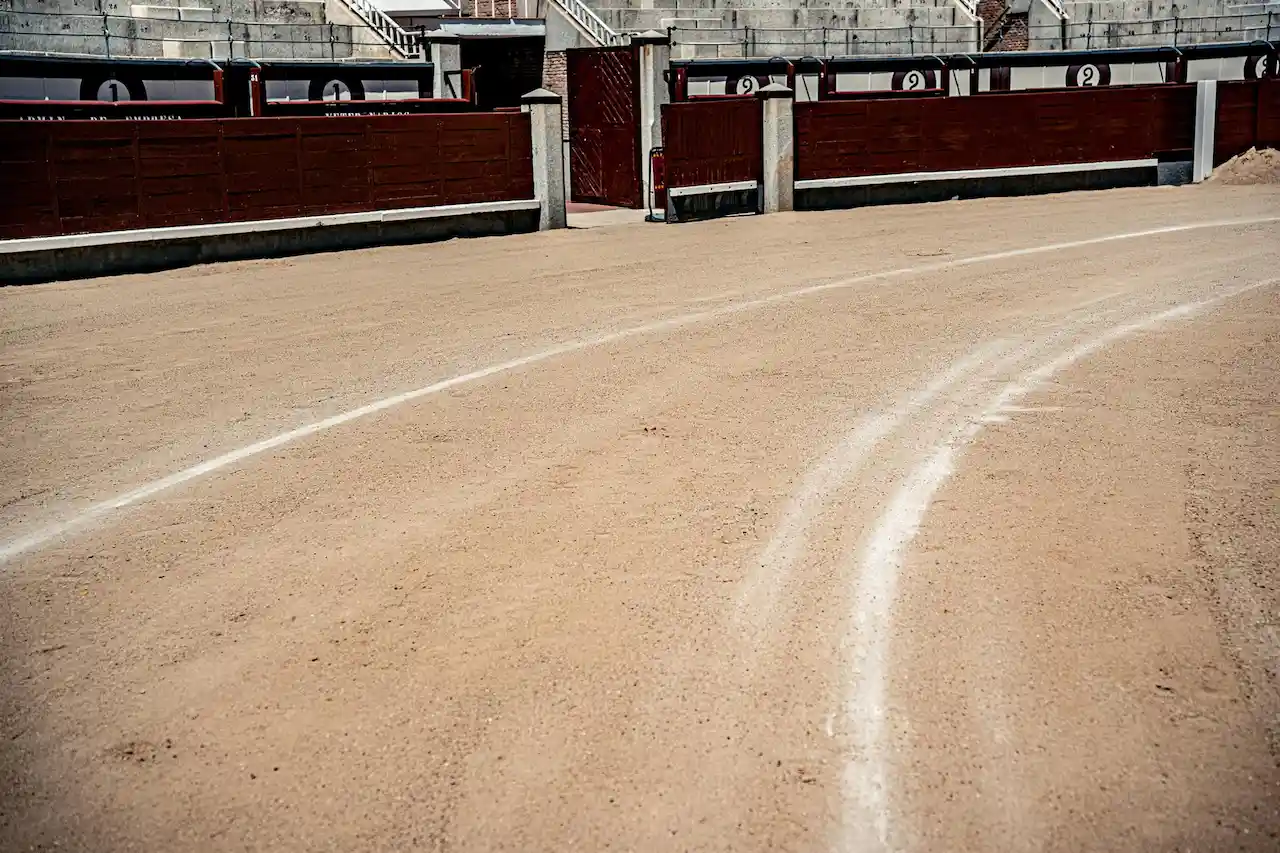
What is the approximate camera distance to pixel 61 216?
1485 cm

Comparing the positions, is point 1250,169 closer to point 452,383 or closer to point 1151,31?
point 1151,31

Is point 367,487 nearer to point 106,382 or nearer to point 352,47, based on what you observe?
point 106,382

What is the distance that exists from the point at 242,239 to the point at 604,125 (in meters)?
8.67

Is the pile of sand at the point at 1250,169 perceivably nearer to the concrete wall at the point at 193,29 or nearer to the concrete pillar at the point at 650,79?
the concrete pillar at the point at 650,79

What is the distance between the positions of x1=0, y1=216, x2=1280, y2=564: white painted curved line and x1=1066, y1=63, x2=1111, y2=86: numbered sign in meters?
16.5

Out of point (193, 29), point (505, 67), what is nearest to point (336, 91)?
point (193, 29)

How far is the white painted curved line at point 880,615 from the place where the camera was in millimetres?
3535

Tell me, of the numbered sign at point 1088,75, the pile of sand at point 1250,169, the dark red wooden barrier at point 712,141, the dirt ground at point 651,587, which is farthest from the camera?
the numbered sign at point 1088,75

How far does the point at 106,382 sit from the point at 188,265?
698 cm

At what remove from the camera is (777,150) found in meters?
21.3

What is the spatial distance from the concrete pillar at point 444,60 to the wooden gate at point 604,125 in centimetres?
287

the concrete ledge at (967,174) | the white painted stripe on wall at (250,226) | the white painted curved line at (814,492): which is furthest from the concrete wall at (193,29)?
the white painted curved line at (814,492)

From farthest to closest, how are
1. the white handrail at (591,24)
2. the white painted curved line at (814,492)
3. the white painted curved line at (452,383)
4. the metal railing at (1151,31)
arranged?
the metal railing at (1151,31), the white handrail at (591,24), the white painted curved line at (452,383), the white painted curved line at (814,492)

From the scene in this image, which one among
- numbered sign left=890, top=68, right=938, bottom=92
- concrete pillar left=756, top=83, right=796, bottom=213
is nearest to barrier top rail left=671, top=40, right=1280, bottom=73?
numbered sign left=890, top=68, right=938, bottom=92
